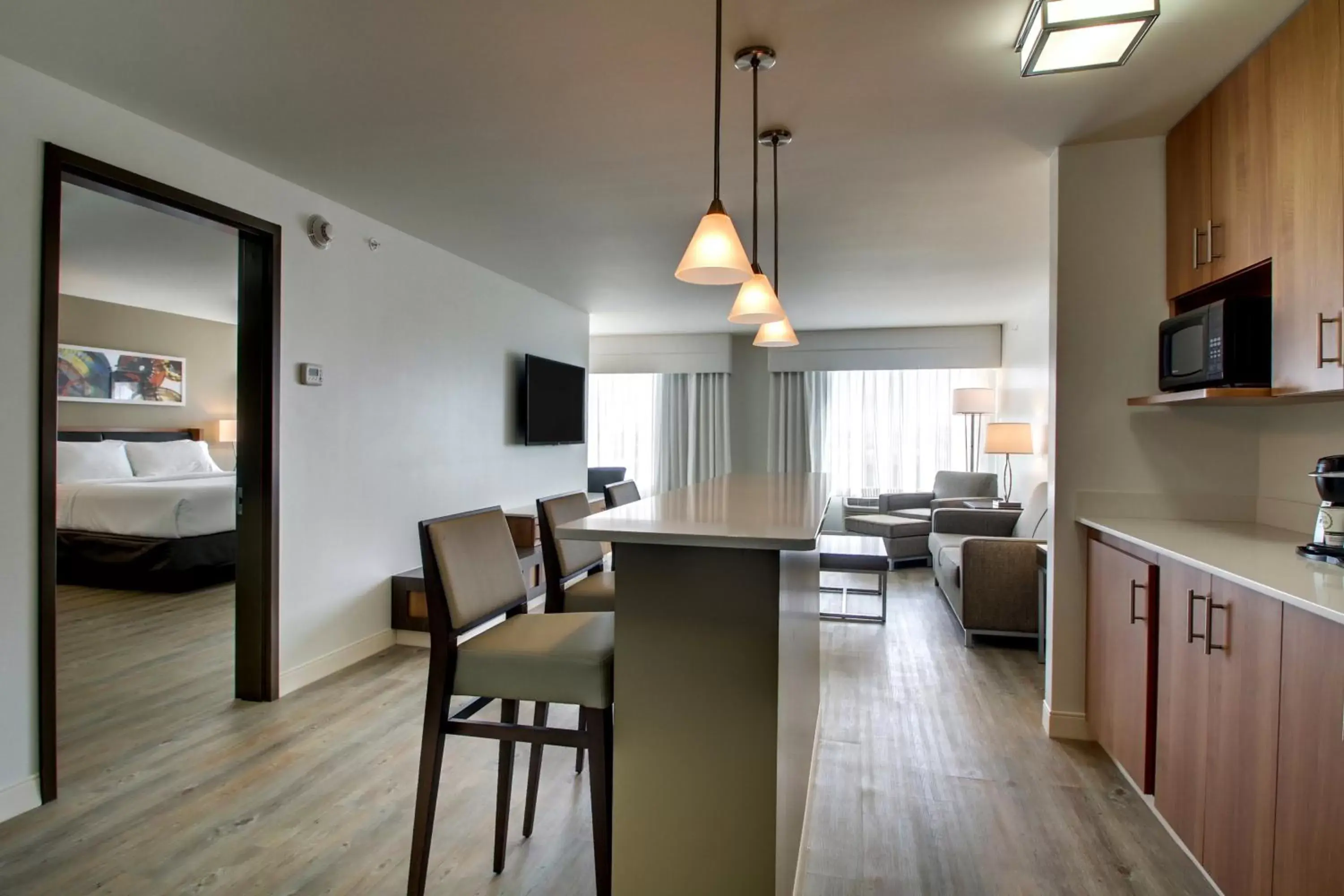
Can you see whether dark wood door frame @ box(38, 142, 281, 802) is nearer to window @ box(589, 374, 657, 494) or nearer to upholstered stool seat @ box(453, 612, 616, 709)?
upholstered stool seat @ box(453, 612, 616, 709)

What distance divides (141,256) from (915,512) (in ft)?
21.1

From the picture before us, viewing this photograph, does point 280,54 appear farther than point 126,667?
No

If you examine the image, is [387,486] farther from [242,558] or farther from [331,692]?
[331,692]

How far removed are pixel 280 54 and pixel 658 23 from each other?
3.66ft

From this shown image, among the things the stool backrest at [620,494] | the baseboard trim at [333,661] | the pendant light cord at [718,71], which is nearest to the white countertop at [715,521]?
the stool backrest at [620,494]

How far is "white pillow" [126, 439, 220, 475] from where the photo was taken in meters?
6.15

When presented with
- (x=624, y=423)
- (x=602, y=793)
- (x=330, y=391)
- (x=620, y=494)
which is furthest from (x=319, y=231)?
(x=624, y=423)

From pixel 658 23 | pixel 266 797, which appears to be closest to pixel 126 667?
pixel 266 797

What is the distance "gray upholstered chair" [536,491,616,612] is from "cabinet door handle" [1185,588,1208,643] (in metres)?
1.52

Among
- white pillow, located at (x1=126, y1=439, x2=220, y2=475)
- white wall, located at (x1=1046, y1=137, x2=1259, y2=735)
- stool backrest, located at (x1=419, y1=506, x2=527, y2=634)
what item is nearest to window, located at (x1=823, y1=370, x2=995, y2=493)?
white wall, located at (x1=1046, y1=137, x2=1259, y2=735)

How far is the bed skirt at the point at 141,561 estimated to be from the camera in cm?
484

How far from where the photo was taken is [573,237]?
3.91 metres

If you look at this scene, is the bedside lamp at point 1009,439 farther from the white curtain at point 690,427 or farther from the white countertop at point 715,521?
the white countertop at point 715,521

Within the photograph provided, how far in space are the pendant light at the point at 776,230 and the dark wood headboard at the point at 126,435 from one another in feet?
20.2
